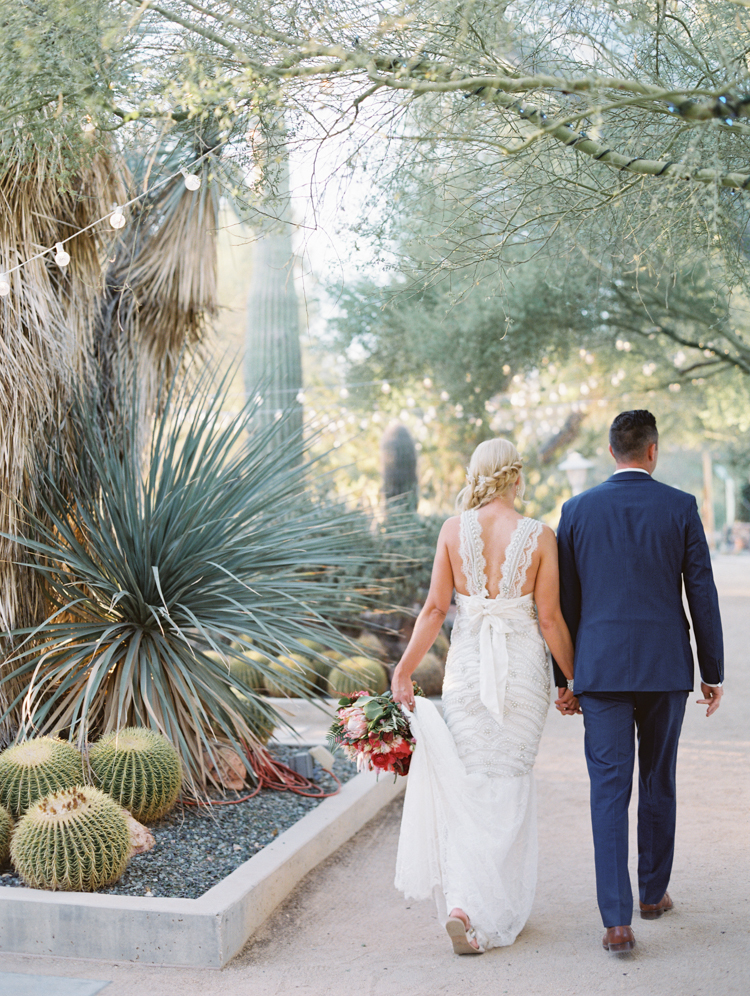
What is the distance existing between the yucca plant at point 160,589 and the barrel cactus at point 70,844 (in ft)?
2.39

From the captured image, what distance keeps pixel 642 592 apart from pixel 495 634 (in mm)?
572

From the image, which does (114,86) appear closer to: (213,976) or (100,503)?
(100,503)

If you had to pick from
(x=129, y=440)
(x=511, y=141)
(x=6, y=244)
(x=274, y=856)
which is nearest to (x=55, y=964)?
(x=274, y=856)

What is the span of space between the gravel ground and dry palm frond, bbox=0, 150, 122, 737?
1.09m

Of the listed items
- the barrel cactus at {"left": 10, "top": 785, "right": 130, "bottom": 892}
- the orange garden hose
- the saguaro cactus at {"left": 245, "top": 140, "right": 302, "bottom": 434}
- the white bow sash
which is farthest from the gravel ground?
the saguaro cactus at {"left": 245, "top": 140, "right": 302, "bottom": 434}

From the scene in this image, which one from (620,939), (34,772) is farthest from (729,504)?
(34,772)

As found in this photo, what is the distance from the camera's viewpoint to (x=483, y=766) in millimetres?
3609

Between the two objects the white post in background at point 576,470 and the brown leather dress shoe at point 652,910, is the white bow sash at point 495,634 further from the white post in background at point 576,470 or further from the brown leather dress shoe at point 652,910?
the white post in background at point 576,470

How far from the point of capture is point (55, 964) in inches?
137

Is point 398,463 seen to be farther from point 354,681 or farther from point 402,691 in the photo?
point 402,691

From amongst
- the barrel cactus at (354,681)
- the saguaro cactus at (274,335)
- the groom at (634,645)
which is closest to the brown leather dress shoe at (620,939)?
the groom at (634,645)

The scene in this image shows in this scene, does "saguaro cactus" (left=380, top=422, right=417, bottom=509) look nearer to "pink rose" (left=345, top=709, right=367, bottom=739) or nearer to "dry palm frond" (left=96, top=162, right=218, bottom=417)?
"dry palm frond" (left=96, top=162, right=218, bottom=417)

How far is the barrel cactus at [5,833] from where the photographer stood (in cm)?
398

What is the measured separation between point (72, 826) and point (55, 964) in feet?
1.59
